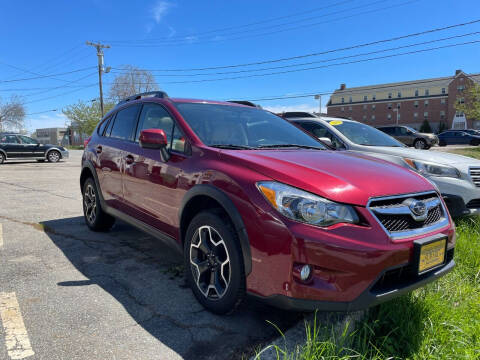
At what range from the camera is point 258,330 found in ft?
7.79

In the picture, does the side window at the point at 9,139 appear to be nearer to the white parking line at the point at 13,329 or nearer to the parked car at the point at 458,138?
the white parking line at the point at 13,329

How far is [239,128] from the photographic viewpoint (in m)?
3.21

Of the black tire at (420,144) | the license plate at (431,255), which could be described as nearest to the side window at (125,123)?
the license plate at (431,255)

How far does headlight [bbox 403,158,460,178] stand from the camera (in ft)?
14.0

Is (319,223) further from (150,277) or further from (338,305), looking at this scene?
(150,277)

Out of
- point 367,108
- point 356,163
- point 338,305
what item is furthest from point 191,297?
point 367,108

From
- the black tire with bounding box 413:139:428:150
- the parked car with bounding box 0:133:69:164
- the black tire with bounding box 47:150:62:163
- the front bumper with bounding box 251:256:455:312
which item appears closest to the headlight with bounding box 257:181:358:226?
the front bumper with bounding box 251:256:455:312

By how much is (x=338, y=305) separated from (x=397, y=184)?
889 millimetres

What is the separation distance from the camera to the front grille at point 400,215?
6.63 ft

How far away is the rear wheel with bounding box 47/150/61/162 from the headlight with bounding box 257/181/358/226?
19706 millimetres

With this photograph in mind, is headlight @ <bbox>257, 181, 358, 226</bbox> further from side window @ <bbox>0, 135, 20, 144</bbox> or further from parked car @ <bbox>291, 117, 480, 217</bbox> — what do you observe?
side window @ <bbox>0, 135, 20, 144</bbox>

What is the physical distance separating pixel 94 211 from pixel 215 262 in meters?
2.85

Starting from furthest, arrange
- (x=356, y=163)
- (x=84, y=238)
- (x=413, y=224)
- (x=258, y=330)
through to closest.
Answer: (x=84, y=238) < (x=356, y=163) < (x=258, y=330) < (x=413, y=224)

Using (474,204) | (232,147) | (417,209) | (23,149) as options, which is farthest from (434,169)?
(23,149)
